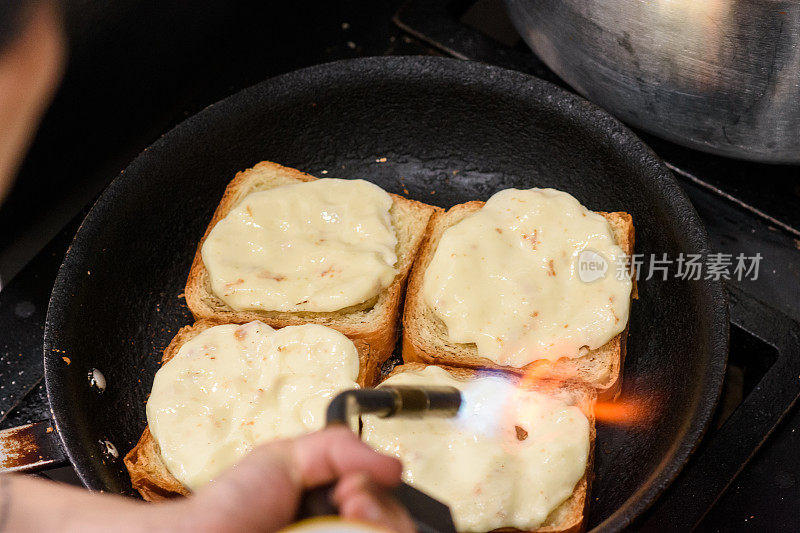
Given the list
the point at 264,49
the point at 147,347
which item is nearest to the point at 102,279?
Result: the point at 147,347

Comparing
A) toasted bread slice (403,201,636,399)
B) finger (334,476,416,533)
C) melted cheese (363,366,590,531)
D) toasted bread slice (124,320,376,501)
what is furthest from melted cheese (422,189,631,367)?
finger (334,476,416,533)

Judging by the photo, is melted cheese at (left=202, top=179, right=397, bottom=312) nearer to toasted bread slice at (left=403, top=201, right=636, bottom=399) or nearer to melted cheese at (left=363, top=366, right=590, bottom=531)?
toasted bread slice at (left=403, top=201, right=636, bottom=399)

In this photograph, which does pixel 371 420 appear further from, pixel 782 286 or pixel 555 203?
pixel 782 286

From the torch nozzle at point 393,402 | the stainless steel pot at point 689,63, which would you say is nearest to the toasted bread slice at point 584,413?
the torch nozzle at point 393,402

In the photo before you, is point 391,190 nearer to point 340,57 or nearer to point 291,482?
point 340,57

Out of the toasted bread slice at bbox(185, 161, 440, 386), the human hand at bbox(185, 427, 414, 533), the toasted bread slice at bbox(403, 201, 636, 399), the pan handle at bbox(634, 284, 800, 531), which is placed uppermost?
the human hand at bbox(185, 427, 414, 533)

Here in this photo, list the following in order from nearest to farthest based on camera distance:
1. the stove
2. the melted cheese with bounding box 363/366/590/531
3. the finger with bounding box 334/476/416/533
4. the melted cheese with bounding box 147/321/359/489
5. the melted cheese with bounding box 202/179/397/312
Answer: the finger with bounding box 334/476/416/533, the melted cheese with bounding box 363/366/590/531, the melted cheese with bounding box 147/321/359/489, the stove, the melted cheese with bounding box 202/179/397/312

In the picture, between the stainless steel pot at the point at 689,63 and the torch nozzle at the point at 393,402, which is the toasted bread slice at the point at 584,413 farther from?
the stainless steel pot at the point at 689,63
